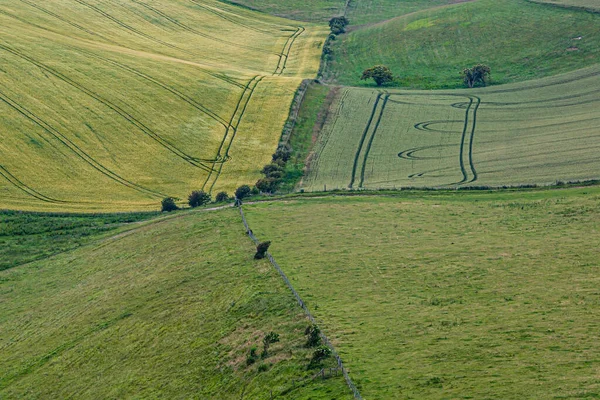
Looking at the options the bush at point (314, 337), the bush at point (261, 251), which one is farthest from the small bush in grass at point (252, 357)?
the bush at point (261, 251)

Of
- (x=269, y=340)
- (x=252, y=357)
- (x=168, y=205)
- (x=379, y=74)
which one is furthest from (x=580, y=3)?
(x=252, y=357)

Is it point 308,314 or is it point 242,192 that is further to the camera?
point 242,192

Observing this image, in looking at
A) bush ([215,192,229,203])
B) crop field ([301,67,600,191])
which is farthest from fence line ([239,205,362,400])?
crop field ([301,67,600,191])

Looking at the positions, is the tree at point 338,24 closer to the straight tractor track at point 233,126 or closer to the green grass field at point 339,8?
the green grass field at point 339,8

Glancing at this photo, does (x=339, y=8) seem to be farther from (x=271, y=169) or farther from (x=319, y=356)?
(x=319, y=356)

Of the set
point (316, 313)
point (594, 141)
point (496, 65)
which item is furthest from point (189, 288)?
point (496, 65)

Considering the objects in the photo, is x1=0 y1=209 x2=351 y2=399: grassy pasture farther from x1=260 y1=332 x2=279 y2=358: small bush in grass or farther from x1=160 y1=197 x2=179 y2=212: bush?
x1=160 y1=197 x2=179 y2=212: bush

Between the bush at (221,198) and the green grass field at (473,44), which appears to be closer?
the bush at (221,198)
